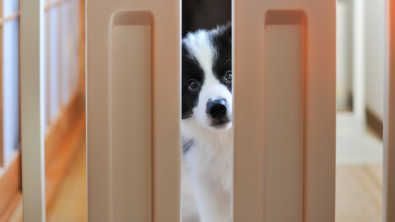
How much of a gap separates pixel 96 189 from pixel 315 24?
0.38 meters

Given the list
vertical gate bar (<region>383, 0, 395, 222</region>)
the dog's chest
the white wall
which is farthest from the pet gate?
the white wall

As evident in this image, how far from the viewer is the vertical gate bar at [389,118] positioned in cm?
44

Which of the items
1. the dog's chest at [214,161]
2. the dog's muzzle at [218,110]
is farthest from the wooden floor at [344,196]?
the dog's muzzle at [218,110]

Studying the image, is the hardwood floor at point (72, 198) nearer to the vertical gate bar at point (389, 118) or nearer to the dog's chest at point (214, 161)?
the dog's chest at point (214, 161)

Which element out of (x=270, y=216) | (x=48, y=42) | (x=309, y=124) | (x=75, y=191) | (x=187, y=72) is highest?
(x=48, y=42)

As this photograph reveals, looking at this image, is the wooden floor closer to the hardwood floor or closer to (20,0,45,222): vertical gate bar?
the hardwood floor

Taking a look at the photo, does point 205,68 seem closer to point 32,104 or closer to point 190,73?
point 190,73

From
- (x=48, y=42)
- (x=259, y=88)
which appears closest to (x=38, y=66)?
(x=259, y=88)

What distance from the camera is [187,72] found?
0.75 m

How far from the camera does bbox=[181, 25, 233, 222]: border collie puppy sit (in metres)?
0.70

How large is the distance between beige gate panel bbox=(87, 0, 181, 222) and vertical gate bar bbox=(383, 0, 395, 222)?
281mm

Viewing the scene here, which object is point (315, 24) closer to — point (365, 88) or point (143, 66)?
point (143, 66)

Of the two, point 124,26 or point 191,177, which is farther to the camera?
point 191,177

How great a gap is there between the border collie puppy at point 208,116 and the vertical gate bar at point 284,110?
223mm
